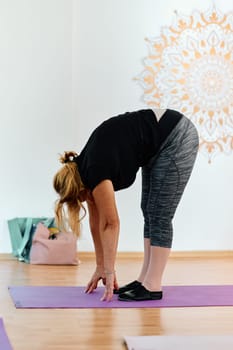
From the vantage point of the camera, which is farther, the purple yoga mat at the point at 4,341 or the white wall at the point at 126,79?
the white wall at the point at 126,79

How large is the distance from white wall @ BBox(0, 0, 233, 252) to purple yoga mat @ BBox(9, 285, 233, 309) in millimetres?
1231

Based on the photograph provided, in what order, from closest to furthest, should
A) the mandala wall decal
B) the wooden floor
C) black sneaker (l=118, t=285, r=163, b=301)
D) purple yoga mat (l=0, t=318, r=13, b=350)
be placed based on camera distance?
purple yoga mat (l=0, t=318, r=13, b=350)
the wooden floor
black sneaker (l=118, t=285, r=163, b=301)
the mandala wall decal

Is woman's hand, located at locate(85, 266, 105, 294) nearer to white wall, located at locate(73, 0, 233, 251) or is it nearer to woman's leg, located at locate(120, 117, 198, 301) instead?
woman's leg, located at locate(120, 117, 198, 301)

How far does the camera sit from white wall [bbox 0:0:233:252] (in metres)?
4.62

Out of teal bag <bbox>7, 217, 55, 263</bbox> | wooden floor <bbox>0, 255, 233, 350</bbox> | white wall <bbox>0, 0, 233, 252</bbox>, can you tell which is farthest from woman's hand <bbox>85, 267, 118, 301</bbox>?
white wall <bbox>0, 0, 233, 252</bbox>

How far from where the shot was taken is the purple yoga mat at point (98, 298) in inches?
125

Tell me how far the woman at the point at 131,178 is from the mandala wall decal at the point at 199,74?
64.1 inches

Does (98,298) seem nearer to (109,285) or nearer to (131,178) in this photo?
(109,285)

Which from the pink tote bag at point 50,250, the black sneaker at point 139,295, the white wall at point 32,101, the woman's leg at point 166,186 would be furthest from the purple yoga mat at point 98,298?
the white wall at point 32,101

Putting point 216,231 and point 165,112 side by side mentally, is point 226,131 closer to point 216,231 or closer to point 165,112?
point 216,231

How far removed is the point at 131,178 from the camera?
317cm

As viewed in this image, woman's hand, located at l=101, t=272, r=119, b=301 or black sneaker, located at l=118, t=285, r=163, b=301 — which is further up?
woman's hand, located at l=101, t=272, r=119, b=301

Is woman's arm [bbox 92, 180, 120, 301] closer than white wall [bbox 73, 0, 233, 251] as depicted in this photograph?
Yes

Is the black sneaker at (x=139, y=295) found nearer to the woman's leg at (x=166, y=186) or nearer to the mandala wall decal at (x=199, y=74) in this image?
the woman's leg at (x=166, y=186)
